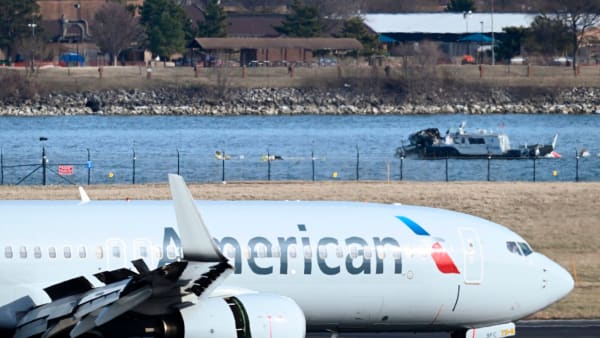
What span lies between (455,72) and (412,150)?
64.9 metres

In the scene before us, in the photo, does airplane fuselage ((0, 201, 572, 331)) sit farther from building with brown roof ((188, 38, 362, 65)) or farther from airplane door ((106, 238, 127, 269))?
building with brown roof ((188, 38, 362, 65))

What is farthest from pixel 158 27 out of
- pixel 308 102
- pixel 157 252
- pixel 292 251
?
pixel 157 252

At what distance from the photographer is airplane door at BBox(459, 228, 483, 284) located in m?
29.2

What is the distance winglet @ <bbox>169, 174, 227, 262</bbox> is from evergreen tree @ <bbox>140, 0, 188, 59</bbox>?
157m

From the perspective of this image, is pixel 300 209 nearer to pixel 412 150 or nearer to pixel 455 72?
pixel 412 150

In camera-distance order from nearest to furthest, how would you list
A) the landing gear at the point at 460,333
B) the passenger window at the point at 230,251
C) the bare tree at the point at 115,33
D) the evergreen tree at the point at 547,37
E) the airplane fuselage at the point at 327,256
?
1. the airplane fuselage at the point at 327,256
2. the passenger window at the point at 230,251
3. the landing gear at the point at 460,333
4. the evergreen tree at the point at 547,37
5. the bare tree at the point at 115,33

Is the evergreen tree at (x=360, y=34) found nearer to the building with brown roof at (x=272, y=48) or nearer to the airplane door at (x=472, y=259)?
the building with brown roof at (x=272, y=48)

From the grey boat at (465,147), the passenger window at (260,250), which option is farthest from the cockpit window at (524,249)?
the grey boat at (465,147)

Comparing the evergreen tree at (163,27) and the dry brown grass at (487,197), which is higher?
the evergreen tree at (163,27)

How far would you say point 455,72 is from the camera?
551ft

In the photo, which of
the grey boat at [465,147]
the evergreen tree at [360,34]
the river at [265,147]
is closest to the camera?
the river at [265,147]

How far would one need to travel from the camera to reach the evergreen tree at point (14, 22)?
577ft

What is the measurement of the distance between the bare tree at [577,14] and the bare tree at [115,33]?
5808 centimetres

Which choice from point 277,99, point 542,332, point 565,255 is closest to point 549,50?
point 277,99
